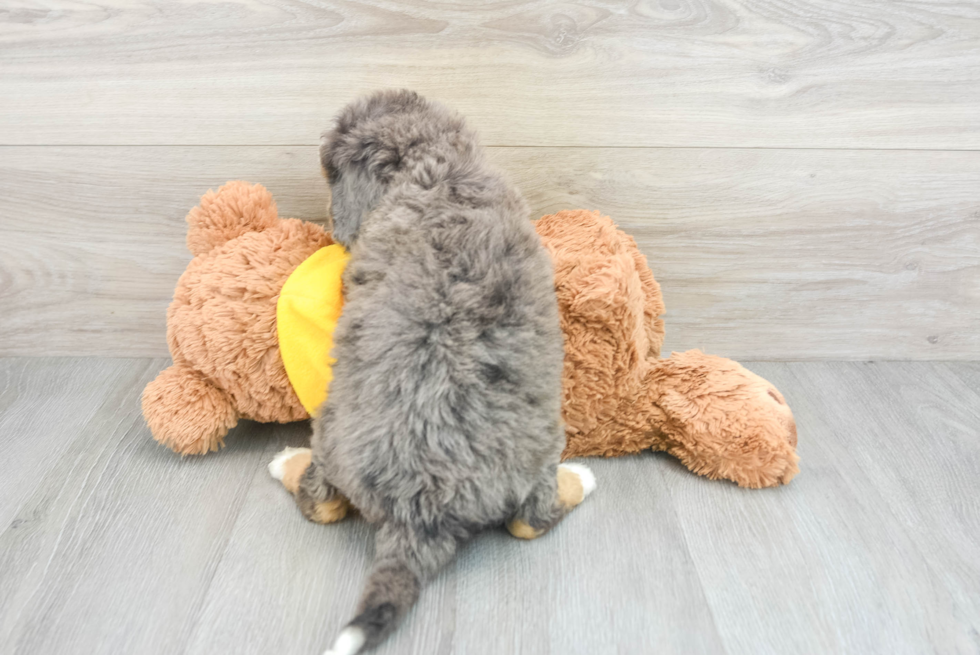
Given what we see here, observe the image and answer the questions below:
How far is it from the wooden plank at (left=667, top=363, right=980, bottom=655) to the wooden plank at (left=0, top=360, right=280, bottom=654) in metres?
0.60

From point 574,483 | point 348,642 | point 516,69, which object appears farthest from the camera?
point 516,69

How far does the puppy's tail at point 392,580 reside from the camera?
2.16ft

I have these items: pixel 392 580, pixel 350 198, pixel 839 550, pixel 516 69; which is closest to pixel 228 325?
pixel 350 198

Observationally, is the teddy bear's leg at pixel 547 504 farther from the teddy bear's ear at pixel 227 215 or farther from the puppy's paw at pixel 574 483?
the teddy bear's ear at pixel 227 215

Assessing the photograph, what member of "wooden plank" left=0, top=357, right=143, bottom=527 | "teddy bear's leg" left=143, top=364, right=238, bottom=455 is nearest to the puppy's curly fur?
"teddy bear's leg" left=143, top=364, right=238, bottom=455

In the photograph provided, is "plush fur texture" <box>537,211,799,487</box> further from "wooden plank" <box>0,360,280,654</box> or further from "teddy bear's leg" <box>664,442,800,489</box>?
"wooden plank" <box>0,360,280,654</box>

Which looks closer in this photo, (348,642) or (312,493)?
(348,642)

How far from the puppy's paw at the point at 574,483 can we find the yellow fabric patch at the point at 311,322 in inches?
12.7

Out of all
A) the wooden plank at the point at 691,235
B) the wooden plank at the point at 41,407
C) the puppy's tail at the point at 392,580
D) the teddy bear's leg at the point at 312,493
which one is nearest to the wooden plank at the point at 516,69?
the wooden plank at the point at 691,235

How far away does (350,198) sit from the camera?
0.81 meters

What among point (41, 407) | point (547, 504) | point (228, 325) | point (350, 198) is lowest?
point (41, 407)

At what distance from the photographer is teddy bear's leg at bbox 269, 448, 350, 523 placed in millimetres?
826

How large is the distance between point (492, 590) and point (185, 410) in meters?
0.48

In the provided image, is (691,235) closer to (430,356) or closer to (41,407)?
(430,356)
